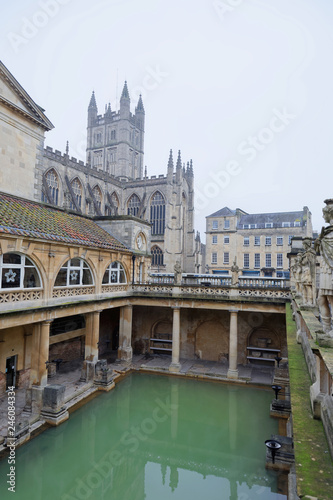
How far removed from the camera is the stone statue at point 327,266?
5508 mm

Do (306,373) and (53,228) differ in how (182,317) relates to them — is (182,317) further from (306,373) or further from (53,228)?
(306,373)

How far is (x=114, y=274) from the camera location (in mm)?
22219

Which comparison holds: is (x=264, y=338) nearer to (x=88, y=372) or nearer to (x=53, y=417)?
(x=88, y=372)

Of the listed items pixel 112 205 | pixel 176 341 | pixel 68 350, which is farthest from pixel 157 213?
pixel 68 350

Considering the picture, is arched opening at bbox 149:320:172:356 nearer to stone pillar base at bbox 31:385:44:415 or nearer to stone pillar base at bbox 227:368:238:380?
stone pillar base at bbox 227:368:238:380

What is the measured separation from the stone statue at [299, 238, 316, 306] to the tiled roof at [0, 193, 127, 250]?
10.9 meters

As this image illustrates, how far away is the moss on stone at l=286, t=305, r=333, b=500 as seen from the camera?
11.8 feet

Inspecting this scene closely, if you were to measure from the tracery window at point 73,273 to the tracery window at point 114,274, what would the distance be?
2.45 metres

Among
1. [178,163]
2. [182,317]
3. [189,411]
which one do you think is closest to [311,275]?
[189,411]

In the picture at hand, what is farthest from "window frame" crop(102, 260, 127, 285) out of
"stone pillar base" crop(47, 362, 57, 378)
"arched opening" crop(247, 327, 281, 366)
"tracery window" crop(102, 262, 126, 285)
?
"arched opening" crop(247, 327, 281, 366)

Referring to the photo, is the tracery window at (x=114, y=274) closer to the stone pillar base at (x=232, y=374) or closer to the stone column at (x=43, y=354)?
the stone column at (x=43, y=354)

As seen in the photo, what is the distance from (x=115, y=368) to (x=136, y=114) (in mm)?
78889

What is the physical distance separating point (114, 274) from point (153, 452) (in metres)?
11.7

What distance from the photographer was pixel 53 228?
55.3 ft
